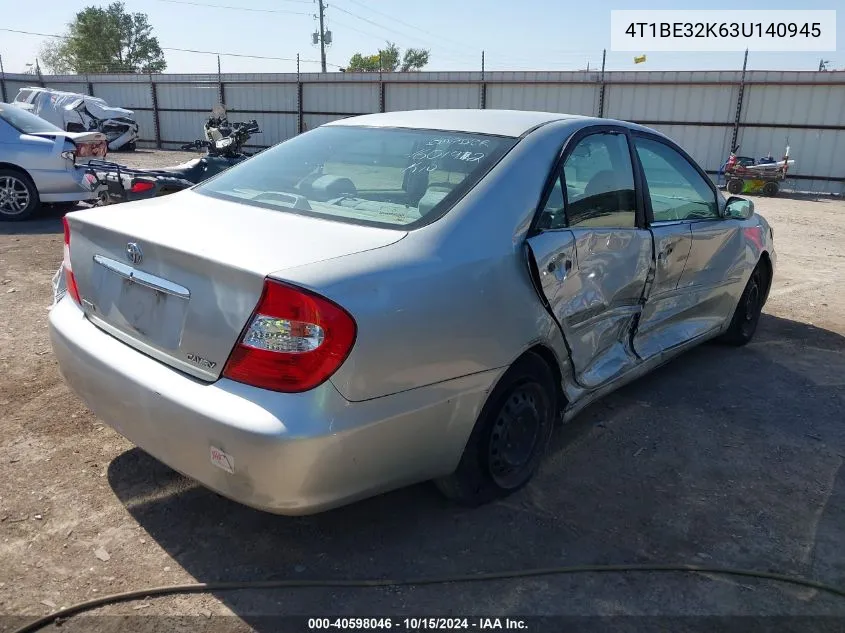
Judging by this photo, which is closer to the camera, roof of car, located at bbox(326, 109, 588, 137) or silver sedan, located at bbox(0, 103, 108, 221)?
roof of car, located at bbox(326, 109, 588, 137)

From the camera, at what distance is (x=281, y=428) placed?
2.06 metres

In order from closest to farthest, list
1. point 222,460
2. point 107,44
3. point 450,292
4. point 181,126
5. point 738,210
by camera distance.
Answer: point 222,460 < point 450,292 < point 738,210 < point 181,126 < point 107,44

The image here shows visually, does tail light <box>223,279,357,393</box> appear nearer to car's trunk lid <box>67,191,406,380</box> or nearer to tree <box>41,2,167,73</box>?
car's trunk lid <box>67,191,406,380</box>

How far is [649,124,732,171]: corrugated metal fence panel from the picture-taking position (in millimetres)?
17453

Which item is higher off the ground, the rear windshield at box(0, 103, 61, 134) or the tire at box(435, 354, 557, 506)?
the rear windshield at box(0, 103, 61, 134)

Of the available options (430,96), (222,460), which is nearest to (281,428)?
(222,460)

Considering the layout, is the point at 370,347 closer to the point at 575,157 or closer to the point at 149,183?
the point at 575,157

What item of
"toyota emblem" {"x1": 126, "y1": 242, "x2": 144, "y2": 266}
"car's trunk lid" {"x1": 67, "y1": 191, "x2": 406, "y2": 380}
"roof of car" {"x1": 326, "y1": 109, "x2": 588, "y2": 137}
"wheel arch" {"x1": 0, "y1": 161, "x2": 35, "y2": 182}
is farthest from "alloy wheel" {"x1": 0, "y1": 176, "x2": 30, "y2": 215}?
"toyota emblem" {"x1": 126, "y1": 242, "x2": 144, "y2": 266}

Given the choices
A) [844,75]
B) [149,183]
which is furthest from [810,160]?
[149,183]

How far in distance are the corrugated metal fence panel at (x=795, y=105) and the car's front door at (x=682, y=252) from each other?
Result: 14.4 m

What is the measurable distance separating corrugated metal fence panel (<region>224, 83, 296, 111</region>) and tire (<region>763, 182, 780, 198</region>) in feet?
47.4

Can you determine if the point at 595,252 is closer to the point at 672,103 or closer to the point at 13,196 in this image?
the point at 13,196

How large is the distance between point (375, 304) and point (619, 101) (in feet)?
58.5

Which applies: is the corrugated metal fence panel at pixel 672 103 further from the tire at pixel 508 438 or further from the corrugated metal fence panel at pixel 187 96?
the tire at pixel 508 438
